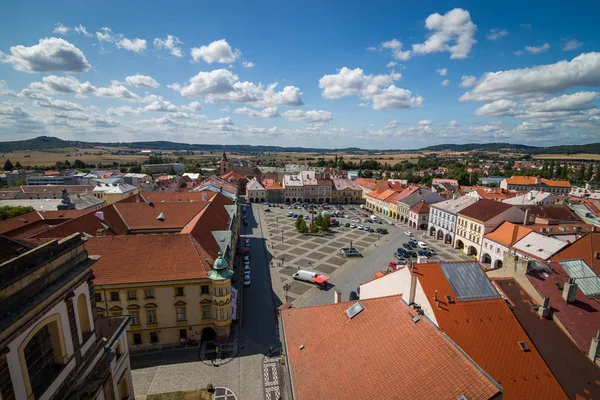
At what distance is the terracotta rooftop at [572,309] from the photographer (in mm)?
20344

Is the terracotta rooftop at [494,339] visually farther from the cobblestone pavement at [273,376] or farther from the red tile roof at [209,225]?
the red tile roof at [209,225]

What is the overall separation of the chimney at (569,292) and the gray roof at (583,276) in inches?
102

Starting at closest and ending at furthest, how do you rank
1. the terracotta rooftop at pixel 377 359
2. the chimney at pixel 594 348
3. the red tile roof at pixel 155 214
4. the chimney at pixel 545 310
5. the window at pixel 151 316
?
the terracotta rooftop at pixel 377 359
the chimney at pixel 594 348
the chimney at pixel 545 310
the window at pixel 151 316
the red tile roof at pixel 155 214

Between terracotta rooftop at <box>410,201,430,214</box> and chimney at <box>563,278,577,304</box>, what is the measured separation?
54876mm

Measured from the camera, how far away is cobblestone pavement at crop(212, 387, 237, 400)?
78.4 ft

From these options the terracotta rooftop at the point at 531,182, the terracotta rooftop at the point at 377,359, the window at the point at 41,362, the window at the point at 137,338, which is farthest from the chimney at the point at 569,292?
the terracotta rooftop at the point at 531,182

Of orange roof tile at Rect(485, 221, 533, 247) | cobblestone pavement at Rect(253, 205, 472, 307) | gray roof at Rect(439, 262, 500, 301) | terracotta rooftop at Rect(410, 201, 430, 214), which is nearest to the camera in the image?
gray roof at Rect(439, 262, 500, 301)

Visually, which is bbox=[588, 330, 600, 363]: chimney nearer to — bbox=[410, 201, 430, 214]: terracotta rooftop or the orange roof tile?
the orange roof tile

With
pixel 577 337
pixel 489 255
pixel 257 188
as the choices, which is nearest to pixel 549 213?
pixel 489 255

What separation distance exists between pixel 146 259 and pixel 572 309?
35444 millimetres

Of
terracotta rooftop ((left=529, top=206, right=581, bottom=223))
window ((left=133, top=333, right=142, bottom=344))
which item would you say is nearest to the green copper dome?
window ((left=133, top=333, right=142, bottom=344))

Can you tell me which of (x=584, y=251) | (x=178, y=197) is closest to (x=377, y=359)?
(x=584, y=251)

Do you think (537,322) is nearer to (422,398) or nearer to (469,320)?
(469,320)

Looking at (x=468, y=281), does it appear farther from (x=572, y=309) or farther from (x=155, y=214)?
(x=155, y=214)
